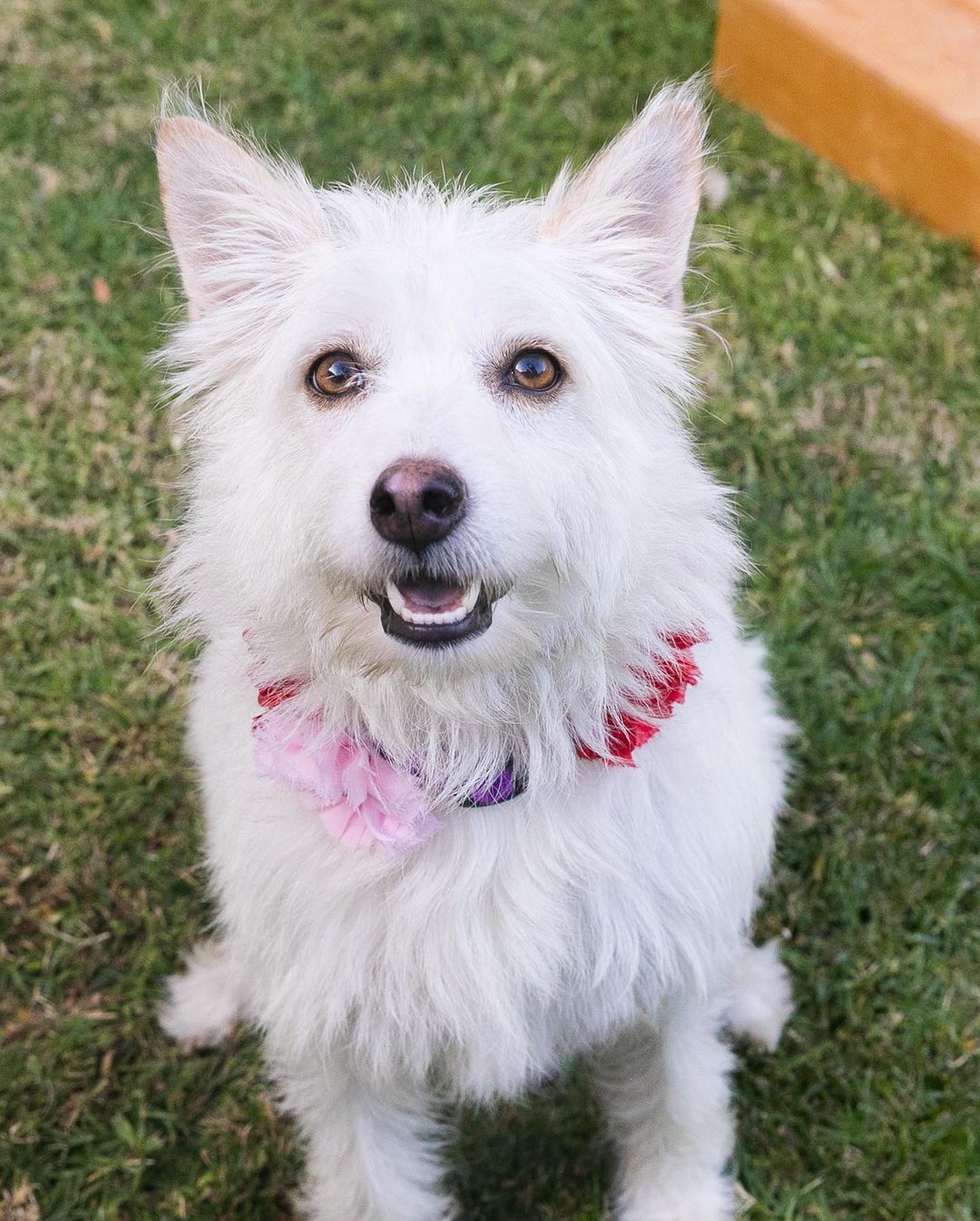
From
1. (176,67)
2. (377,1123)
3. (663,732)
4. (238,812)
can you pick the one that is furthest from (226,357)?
(176,67)

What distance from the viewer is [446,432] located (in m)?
1.97

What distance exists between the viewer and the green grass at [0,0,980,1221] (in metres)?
3.26

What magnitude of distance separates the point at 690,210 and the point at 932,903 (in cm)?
215

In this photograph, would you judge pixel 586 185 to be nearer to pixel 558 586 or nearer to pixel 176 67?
pixel 558 586

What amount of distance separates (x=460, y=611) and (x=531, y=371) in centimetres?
45

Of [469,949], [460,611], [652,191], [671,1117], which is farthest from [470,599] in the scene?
[671,1117]

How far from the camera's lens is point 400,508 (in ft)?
6.28

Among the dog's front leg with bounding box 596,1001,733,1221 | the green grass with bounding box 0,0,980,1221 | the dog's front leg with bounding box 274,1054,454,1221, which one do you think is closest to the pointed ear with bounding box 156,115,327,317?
the green grass with bounding box 0,0,980,1221

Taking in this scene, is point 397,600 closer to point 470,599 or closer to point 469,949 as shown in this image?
point 470,599

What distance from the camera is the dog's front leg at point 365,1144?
8.97 feet

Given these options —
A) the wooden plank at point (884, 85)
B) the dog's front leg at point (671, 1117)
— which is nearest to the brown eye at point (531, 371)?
the dog's front leg at point (671, 1117)

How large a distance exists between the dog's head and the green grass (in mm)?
A: 1339

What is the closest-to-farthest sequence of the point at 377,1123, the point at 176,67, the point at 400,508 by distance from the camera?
the point at 400,508, the point at 377,1123, the point at 176,67

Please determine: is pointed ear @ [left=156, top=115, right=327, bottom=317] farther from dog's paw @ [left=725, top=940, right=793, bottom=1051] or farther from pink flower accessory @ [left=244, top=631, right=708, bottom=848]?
dog's paw @ [left=725, top=940, right=793, bottom=1051]
